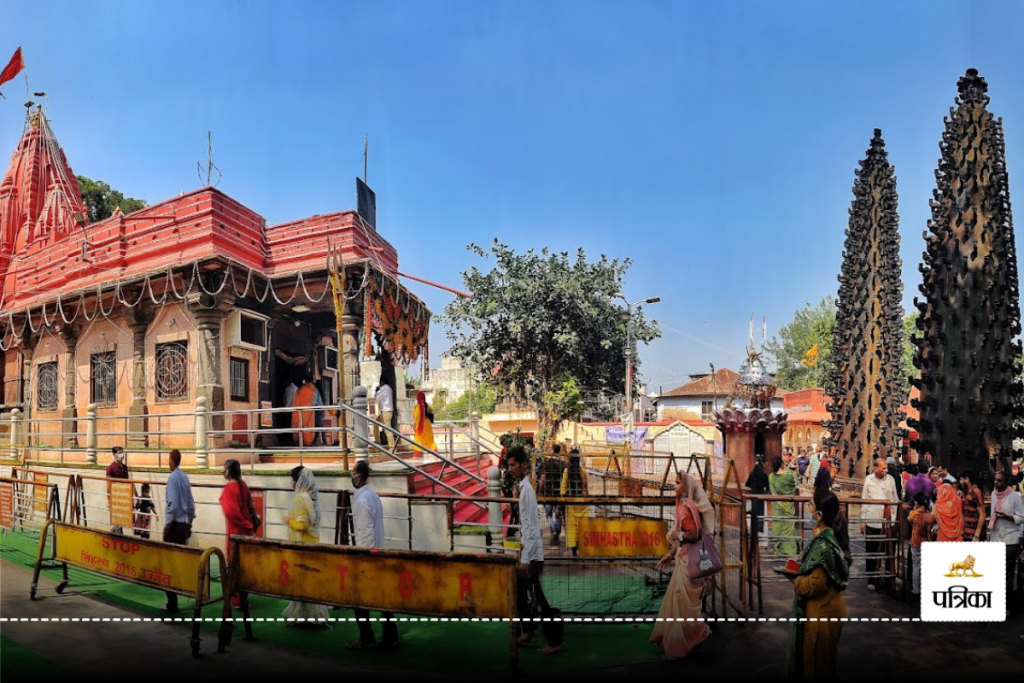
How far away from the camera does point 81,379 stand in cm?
1734

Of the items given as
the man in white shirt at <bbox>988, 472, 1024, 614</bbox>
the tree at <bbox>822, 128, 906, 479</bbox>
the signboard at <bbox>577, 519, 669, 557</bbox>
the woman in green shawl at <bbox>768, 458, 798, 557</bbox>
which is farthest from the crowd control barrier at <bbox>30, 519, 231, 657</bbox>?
the tree at <bbox>822, 128, 906, 479</bbox>

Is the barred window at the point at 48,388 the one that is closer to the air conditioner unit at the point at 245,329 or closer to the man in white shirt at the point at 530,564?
the air conditioner unit at the point at 245,329

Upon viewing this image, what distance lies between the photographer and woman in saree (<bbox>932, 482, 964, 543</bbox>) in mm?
8180

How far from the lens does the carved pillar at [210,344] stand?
1473 centimetres

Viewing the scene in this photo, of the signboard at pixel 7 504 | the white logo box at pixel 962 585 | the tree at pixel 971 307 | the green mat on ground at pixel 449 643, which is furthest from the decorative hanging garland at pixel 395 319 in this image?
the white logo box at pixel 962 585

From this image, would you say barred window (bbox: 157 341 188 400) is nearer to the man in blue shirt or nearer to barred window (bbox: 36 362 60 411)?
barred window (bbox: 36 362 60 411)

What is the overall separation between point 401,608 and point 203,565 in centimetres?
193

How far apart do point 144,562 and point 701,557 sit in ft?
18.1

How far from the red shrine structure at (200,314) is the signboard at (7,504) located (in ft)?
4.91

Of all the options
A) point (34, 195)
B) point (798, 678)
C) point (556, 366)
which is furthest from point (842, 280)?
point (34, 195)

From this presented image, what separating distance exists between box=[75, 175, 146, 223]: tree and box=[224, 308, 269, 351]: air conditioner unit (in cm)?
1993

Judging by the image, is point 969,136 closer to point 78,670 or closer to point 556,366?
point 78,670

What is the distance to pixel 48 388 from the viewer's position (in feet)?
60.6

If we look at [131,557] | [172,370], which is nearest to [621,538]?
[131,557]
